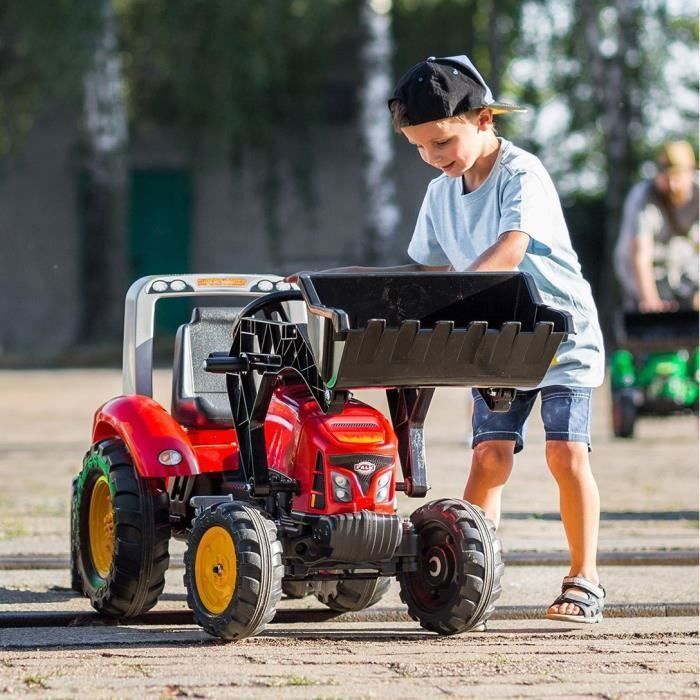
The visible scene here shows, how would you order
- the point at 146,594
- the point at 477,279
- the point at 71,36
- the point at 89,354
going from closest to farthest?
the point at 477,279
the point at 146,594
the point at 71,36
the point at 89,354

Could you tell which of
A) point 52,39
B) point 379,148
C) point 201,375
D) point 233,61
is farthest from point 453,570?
point 379,148

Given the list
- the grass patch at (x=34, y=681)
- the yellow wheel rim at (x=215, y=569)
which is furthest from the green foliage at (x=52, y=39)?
the grass patch at (x=34, y=681)

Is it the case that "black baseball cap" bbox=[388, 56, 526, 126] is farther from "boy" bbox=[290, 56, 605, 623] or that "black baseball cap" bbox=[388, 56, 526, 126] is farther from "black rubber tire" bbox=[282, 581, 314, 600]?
"black rubber tire" bbox=[282, 581, 314, 600]

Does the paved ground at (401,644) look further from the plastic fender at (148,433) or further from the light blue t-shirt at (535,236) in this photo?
the light blue t-shirt at (535,236)

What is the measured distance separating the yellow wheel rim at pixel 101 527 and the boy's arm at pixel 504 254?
1419 millimetres

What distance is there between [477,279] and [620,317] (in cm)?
707

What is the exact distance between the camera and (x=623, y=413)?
11.8m

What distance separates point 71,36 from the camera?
22328 mm

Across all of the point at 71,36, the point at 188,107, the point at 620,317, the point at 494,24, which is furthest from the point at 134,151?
the point at 620,317

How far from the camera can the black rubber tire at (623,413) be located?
11.8 m

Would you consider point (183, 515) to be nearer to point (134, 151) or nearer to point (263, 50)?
point (263, 50)

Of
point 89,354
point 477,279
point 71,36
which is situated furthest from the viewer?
point 89,354

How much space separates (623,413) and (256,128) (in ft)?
46.7

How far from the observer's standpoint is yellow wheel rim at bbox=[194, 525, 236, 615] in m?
4.55
